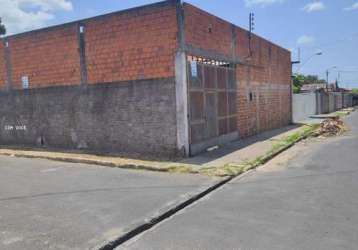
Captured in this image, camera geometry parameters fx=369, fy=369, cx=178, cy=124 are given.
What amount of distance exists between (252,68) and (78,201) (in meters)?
12.5

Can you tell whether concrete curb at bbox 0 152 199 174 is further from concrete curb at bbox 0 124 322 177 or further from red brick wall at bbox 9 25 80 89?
red brick wall at bbox 9 25 80 89

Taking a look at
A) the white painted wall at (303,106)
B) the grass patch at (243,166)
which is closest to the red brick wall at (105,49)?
the grass patch at (243,166)

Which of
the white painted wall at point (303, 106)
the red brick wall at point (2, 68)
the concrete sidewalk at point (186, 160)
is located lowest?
the concrete sidewalk at point (186, 160)

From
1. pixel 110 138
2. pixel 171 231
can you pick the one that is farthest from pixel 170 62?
pixel 171 231

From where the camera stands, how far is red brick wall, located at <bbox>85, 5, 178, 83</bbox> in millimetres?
11422

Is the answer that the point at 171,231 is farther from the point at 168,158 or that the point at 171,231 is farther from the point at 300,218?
the point at 168,158

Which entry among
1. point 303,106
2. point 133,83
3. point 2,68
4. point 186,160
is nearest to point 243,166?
point 186,160

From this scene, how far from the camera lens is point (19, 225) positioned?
5578 mm

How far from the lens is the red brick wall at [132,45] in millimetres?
11422

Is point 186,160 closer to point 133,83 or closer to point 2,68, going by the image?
point 133,83

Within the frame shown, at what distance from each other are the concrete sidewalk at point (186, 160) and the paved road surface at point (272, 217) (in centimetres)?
175

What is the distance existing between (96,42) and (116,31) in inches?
38.9

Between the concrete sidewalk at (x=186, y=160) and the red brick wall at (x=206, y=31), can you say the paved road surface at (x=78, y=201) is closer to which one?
the concrete sidewalk at (x=186, y=160)

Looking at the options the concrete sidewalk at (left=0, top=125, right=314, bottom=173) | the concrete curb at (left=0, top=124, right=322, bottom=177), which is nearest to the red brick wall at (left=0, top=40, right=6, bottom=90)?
the concrete sidewalk at (left=0, top=125, right=314, bottom=173)
